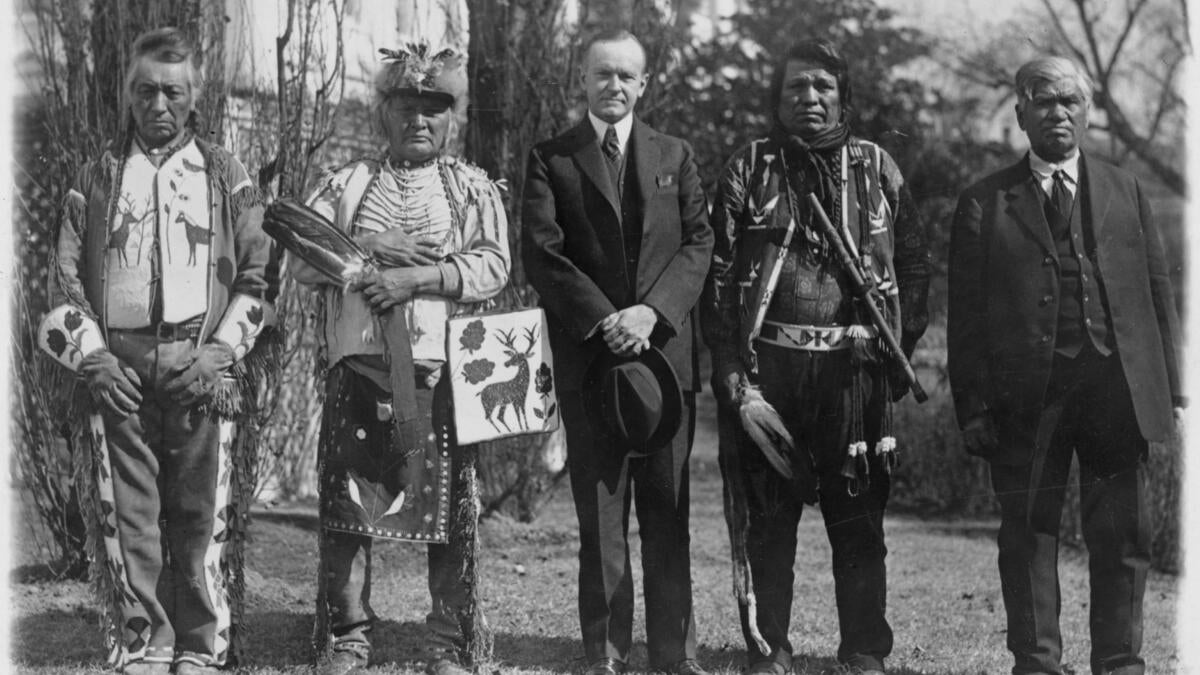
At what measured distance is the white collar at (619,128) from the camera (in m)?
5.18

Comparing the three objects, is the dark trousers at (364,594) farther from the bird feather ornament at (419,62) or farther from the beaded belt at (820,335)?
the bird feather ornament at (419,62)

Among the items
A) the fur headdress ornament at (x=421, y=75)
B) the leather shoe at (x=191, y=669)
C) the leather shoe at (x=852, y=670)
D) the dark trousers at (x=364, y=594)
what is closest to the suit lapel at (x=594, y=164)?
the fur headdress ornament at (x=421, y=75)

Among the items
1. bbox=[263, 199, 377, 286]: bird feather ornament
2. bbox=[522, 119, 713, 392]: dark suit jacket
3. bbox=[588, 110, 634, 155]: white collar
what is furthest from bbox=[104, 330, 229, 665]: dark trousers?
bbox=[588, 110, 634, 155]: white collar

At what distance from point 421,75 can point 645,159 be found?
0.85 metres

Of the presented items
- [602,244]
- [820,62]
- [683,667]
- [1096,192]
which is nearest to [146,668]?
[683,667]

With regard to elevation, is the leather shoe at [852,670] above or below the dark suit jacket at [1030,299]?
below

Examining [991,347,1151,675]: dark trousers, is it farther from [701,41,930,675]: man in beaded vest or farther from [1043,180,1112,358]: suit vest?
[701,41,930,675]: man in beaded vest

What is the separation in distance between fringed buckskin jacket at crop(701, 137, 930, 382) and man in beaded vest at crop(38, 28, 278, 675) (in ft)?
5.52

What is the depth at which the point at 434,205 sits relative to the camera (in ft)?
17.0

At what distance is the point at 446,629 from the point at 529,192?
162 cm

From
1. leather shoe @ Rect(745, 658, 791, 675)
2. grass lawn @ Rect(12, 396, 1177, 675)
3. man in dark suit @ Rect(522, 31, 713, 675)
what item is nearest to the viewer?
man in dark suit @ Rect(522, 31, 713, 675)

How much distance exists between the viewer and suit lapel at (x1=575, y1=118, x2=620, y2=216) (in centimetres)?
510

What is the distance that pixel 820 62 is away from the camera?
5094mm

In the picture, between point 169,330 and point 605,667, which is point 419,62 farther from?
point 605,667
